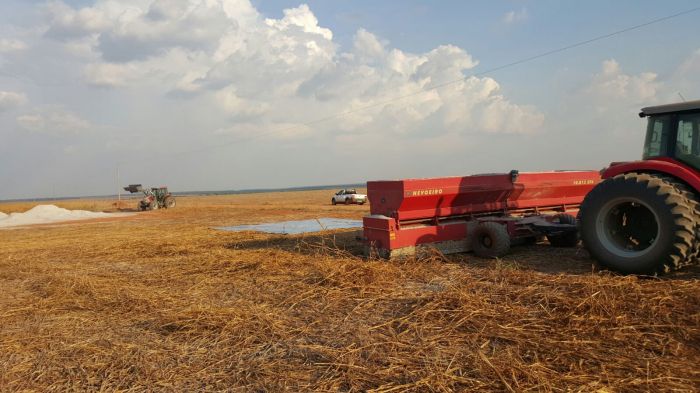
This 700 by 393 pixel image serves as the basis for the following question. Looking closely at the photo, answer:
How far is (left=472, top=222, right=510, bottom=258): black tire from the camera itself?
7.75 m

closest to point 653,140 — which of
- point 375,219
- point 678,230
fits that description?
point 678,230

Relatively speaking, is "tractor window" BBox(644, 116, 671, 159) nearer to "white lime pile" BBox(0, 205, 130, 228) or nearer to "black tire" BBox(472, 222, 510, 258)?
"black tire" BBox(472, 222, 510, 258)

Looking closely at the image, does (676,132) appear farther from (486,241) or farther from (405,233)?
(405,233)

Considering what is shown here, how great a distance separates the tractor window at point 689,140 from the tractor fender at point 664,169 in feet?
0.34

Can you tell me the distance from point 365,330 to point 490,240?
13.7ft

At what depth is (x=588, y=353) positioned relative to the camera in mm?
3631

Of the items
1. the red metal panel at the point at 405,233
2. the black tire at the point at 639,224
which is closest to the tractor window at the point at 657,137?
the black tire at the point at 639,224

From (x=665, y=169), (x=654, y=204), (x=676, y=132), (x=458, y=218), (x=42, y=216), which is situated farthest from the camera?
(x=42, y=216)

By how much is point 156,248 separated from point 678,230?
10526 millimetres

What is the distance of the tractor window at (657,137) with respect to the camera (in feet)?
20.2

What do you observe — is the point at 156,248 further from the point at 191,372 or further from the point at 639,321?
the point at 639,321

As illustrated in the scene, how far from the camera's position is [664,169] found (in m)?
5.93

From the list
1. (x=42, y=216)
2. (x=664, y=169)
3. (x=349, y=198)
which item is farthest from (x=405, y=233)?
(x=42, y=216)

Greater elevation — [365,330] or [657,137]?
[657,137]
